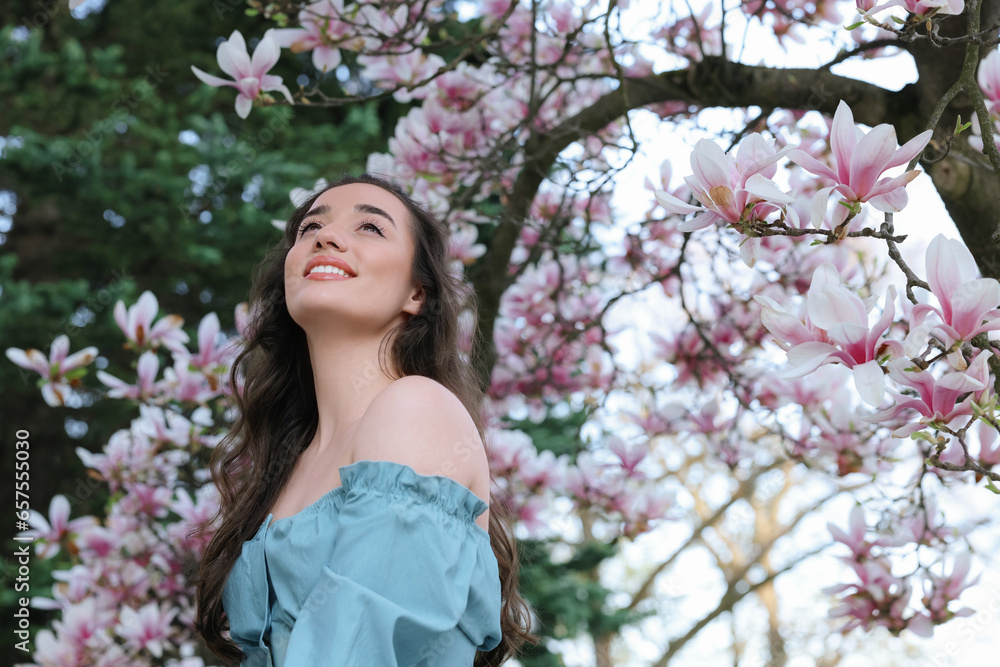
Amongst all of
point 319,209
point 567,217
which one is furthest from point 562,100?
point 319,209

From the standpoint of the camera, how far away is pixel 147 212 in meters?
4.27

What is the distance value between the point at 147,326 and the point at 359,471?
167cm

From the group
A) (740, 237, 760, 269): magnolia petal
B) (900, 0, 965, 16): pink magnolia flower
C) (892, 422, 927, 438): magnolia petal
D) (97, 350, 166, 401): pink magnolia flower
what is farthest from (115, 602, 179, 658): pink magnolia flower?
(900, 0, 965, 16): pink magnolia flower

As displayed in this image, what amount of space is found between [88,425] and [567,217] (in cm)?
367

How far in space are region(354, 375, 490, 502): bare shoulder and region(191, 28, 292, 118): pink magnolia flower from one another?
943mm

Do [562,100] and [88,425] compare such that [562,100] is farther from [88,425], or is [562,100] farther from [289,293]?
[88,425]

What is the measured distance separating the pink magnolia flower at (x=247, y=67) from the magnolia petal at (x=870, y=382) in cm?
147

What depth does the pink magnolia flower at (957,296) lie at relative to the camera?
101 cm

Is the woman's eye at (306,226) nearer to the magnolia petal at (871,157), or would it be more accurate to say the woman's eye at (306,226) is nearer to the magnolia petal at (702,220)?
the magnolia petal at (702,220)

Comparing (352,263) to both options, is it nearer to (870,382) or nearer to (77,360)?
(870,382)

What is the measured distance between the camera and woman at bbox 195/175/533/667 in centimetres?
122

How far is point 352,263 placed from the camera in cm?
166

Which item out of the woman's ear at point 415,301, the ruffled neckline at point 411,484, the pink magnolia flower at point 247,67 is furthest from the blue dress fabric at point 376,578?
the pink magnolia flower at point 247,67

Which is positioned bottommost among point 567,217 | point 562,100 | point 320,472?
point 320,472
